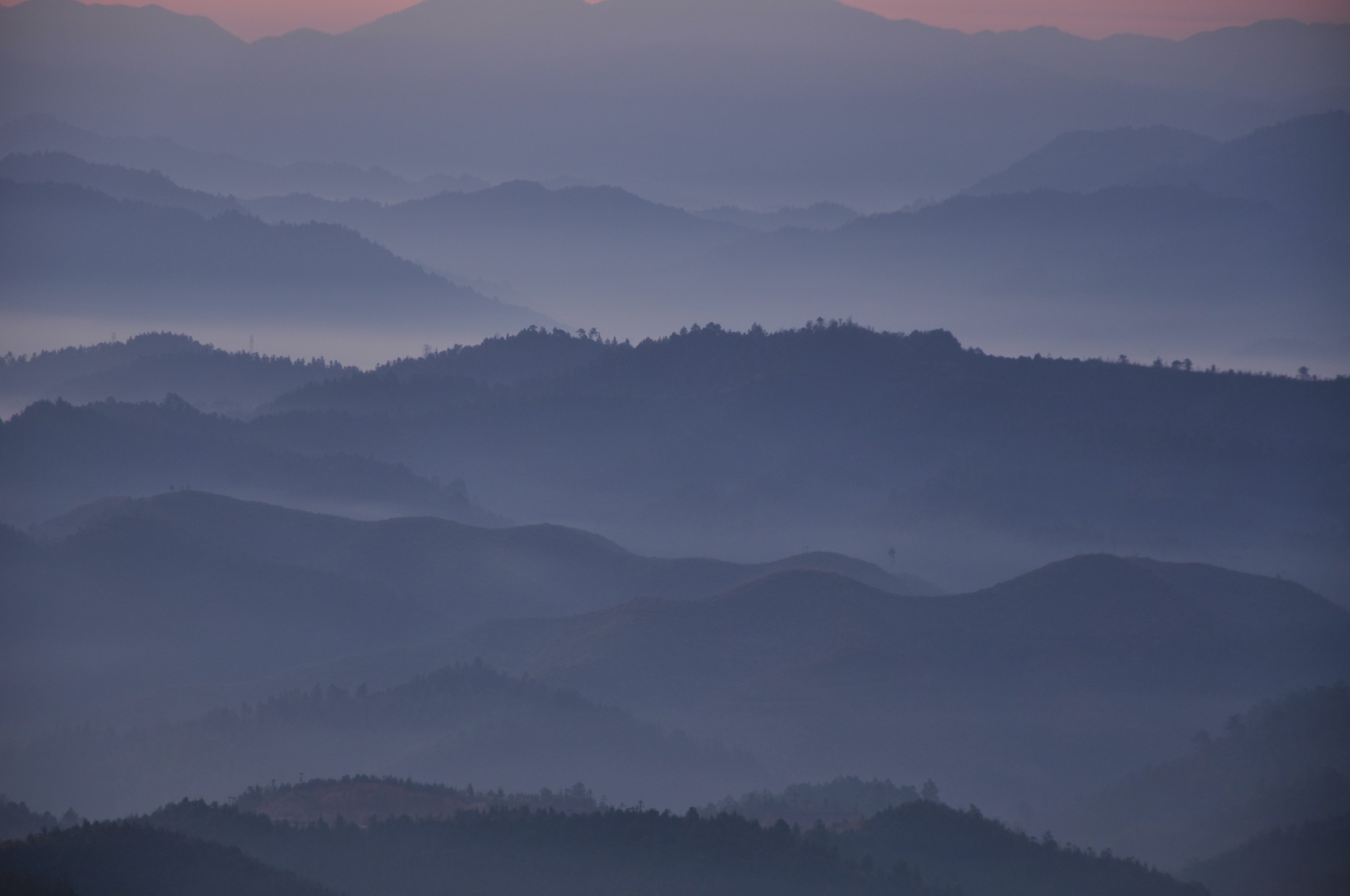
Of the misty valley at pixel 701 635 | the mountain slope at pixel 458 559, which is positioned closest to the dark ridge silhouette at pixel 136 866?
the misty valley at pixel 701 635

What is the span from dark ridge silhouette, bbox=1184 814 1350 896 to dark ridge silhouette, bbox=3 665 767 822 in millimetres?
25263

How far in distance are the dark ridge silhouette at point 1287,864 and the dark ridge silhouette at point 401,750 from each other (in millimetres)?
25263

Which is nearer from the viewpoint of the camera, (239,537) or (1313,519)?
(239,537)

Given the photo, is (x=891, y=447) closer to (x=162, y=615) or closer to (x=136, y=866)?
(x=162, y=615)

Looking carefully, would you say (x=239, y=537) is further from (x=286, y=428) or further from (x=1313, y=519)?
(x=1313, y=519)

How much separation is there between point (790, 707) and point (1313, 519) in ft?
284

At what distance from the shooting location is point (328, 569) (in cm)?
11894

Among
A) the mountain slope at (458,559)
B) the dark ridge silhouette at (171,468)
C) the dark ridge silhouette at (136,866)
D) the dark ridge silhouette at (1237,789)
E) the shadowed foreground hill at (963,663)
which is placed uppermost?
the dark ridge silhouette at (171,468)

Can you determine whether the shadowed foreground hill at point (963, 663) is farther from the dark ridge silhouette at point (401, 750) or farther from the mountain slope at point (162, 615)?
the mountain slope at point (162, 615)

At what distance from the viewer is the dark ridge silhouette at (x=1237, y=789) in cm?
5975

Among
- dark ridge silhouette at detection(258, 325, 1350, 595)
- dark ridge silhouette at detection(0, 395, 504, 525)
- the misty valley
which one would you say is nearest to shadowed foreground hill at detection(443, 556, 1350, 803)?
→ the misty valley

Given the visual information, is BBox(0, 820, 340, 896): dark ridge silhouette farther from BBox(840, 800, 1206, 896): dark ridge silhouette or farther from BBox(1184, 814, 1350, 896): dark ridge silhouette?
BBox(1184, 814, 1350, 896): dark ridge silhouette

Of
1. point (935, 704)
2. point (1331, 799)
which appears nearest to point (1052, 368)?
point (935, 704)

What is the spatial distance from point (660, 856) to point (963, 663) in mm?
46159
